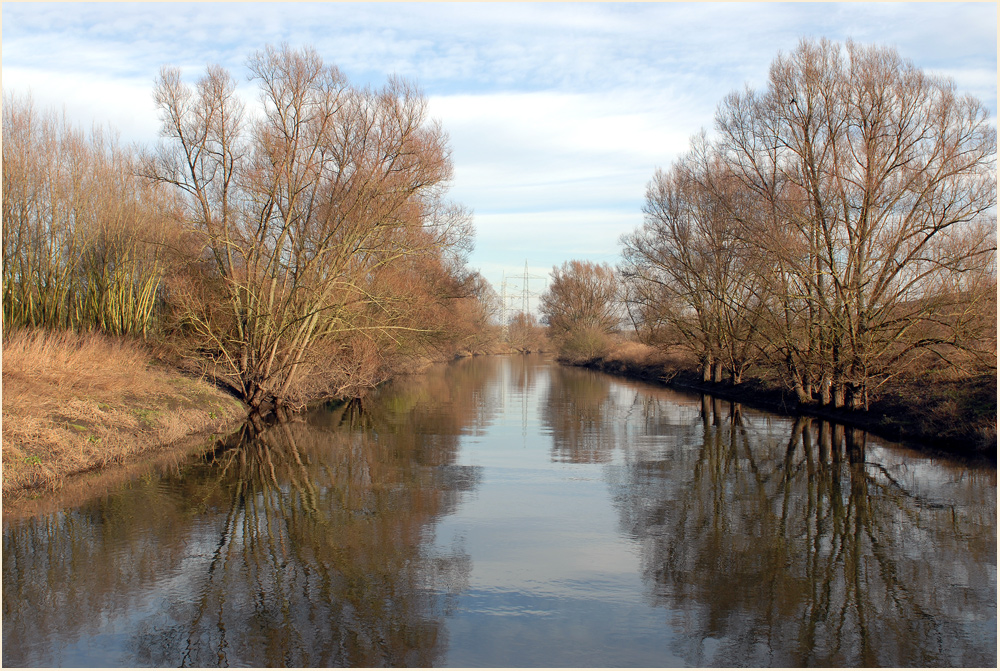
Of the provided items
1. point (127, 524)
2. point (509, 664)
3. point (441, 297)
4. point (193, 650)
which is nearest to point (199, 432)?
point (127, 524)

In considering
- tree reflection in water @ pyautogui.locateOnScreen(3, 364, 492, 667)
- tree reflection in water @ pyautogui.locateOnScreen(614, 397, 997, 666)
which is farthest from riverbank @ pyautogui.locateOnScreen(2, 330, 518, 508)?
tree reflection in water @ pyautogui.locateOnScreen(614, 397, 997, 666)

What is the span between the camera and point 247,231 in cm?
2303

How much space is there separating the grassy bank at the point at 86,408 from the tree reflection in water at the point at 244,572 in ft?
4.77

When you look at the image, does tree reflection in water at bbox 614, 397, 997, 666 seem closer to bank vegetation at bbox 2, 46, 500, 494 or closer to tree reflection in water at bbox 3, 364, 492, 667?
tree reflection in water at bbox 3, 364, 492, 667

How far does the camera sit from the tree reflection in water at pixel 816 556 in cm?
586

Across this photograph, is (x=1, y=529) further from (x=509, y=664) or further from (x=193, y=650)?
(x=509, y=664)

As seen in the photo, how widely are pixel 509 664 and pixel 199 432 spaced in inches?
562

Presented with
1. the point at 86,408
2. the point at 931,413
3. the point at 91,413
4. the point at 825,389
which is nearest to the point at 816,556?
the point at 931,413

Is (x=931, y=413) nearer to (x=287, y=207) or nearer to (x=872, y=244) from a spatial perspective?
(x=872, y=244)

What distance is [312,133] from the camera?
2223 cm

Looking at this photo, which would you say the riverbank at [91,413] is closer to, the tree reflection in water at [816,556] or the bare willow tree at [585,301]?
the tree reflection in water at [816,556]

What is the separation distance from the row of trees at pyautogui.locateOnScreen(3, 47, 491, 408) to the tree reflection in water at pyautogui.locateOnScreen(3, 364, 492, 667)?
345 inches

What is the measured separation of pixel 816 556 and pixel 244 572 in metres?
6.12


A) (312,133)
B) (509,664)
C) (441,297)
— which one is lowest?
(509,664)
